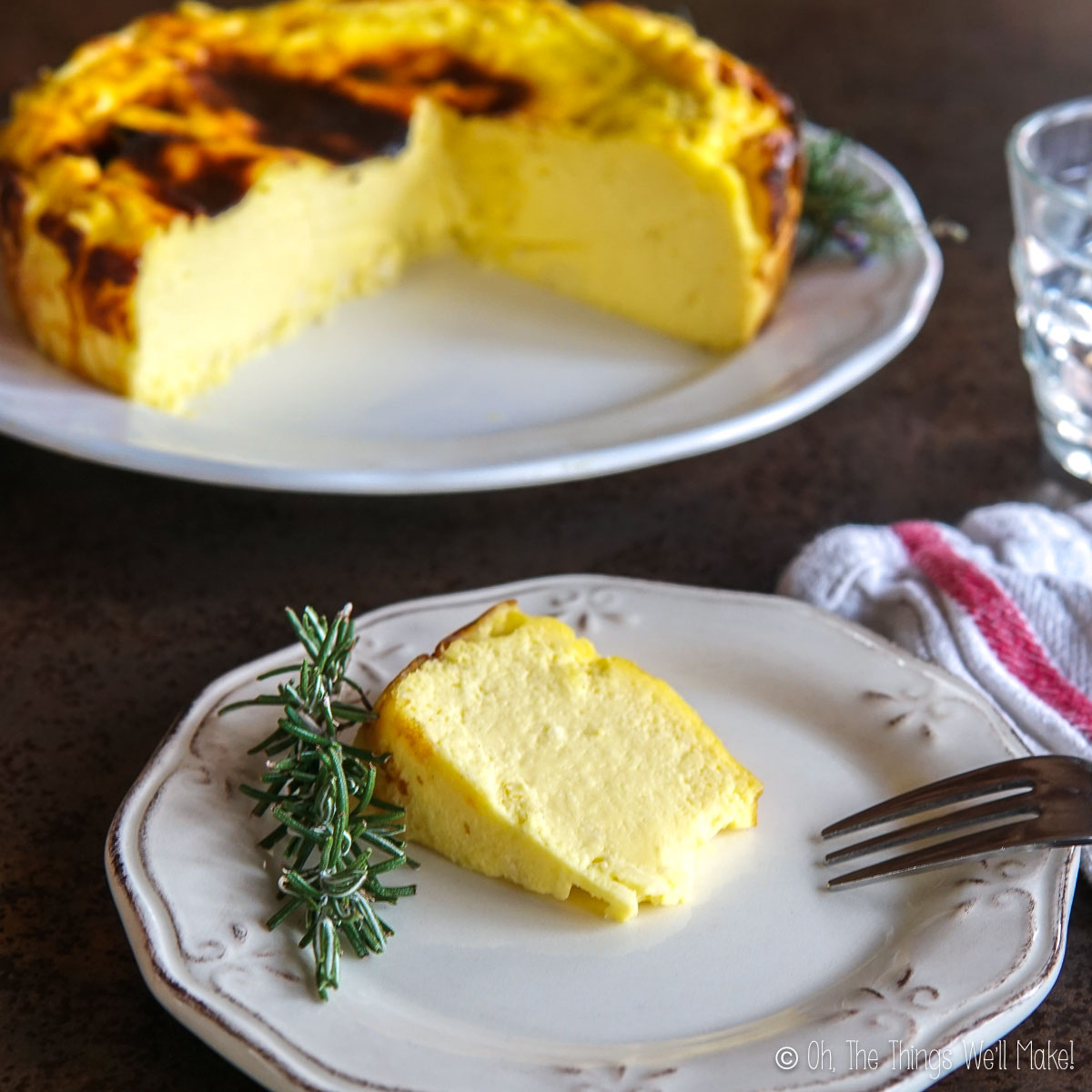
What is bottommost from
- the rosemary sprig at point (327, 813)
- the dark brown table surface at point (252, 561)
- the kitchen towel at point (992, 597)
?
the dark brown table surface at point (252, 561)

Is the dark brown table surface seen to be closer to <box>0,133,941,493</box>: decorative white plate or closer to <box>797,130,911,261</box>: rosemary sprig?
<box>0,133,941,493</box>: decorative white plate

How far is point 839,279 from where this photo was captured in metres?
2.43

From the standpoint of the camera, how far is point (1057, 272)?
2.02 metres

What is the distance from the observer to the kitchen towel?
159 centimetres

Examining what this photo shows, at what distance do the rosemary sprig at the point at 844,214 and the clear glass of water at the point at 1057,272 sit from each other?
1.15ft

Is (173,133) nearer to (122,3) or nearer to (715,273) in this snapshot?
(715,273)

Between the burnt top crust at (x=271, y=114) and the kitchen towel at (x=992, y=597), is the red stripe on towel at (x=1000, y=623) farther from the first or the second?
the burnt top crust at (x=271, y=114)

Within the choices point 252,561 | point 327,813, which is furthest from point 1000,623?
point 252,561

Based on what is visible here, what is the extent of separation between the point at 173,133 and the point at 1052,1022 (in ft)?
6.26

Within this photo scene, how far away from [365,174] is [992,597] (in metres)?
1.47

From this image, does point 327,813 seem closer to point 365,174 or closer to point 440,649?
point 440,649

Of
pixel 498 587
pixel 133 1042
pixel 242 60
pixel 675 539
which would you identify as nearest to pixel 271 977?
pixel 133 1042

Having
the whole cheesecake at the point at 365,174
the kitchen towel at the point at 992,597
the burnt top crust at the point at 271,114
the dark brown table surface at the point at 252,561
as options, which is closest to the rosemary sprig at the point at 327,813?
the dark brown table surface at the point at 252,561

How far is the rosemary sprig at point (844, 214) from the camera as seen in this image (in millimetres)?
2469
